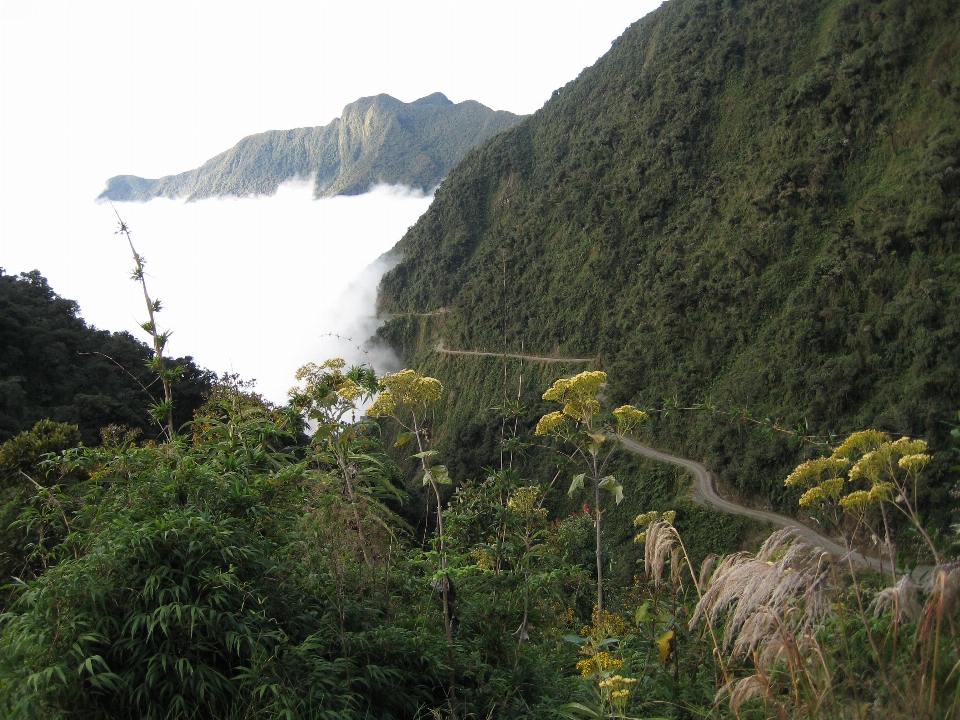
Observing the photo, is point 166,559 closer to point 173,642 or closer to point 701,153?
point 173,642

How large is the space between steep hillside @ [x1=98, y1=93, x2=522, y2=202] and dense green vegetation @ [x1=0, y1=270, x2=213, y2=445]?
122 metres

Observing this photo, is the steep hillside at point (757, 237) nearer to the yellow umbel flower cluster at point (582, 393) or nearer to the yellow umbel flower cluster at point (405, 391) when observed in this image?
the yellow umbel flower cluster at point (582, 393)

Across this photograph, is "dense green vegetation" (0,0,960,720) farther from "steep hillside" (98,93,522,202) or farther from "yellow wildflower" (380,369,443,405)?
"steep hillside" (98,93,522,202)

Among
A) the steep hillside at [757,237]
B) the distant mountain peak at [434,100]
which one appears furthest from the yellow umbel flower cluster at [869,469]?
the distant mountain peak at [434,100]

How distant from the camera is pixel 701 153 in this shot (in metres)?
41.5

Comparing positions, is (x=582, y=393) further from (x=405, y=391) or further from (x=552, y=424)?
(x=405, y=391)

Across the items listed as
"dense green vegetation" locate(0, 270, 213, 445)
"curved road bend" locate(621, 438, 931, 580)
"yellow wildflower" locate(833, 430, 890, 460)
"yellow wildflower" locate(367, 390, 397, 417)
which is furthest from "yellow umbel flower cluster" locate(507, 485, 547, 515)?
"curved road bend" locate(621, 438, 931, 580)

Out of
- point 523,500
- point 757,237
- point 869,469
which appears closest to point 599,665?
point 523,500

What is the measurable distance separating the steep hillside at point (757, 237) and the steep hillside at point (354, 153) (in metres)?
91.4

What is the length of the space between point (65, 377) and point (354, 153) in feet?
497

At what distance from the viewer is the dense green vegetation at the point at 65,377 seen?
15609mm

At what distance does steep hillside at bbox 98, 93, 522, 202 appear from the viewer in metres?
145

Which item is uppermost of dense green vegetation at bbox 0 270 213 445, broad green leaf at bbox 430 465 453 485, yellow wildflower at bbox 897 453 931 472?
yellow wildflower at bbox 897 453 931 472

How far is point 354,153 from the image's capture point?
6270 inches
